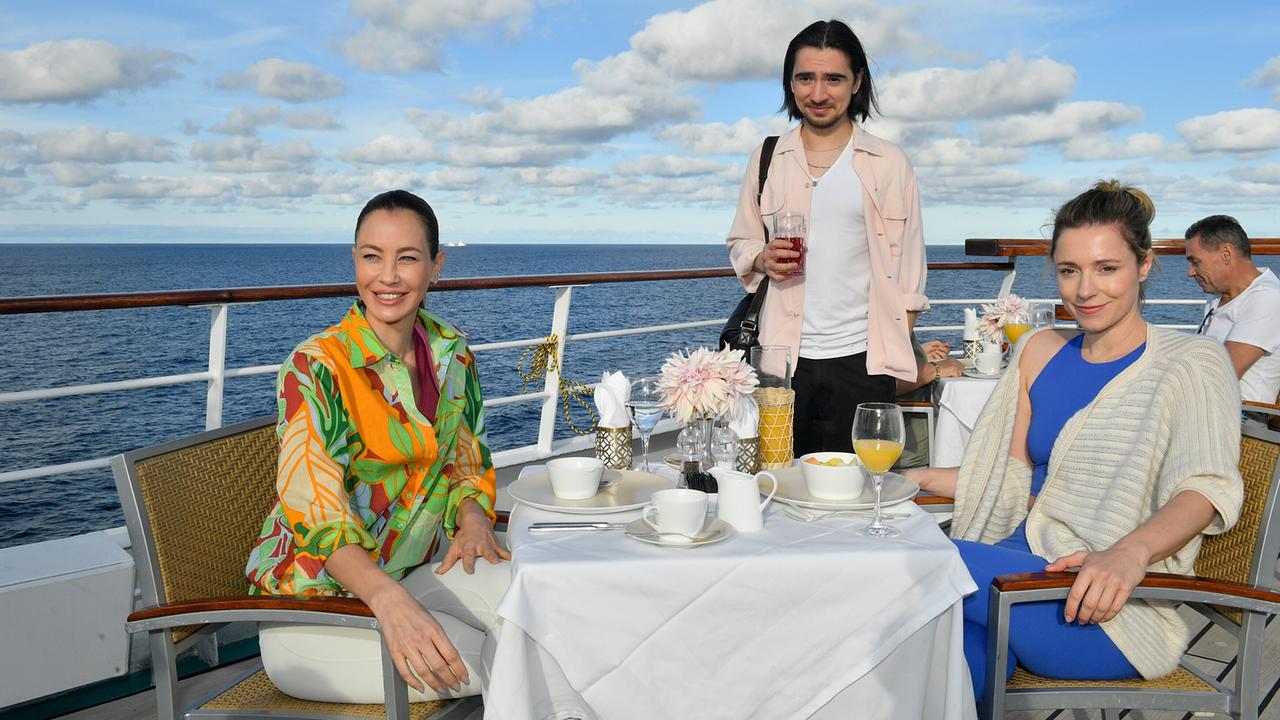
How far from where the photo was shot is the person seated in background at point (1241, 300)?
3.88m

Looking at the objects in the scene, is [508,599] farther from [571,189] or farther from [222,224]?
[222,224]

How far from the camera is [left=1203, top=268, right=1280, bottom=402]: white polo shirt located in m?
3.88

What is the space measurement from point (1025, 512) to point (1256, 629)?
1.57ft

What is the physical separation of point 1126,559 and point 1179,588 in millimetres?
99

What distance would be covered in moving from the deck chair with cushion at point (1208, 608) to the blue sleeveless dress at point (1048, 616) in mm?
33

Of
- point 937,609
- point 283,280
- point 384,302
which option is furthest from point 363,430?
point 283,280

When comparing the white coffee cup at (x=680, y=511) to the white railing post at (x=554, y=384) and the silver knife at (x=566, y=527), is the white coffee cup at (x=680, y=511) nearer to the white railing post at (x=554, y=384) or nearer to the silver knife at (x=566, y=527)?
the silver knife at (x=566, y=527)

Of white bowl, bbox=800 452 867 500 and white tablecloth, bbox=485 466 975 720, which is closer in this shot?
white tablecloth, bbox=485 466 975 720

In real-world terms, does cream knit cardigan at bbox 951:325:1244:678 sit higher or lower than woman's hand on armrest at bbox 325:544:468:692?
higher

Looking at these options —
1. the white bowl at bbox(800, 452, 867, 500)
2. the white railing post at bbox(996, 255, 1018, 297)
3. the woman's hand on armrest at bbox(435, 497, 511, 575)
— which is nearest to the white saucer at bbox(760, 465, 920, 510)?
the white bowl at bbox(800, 452, 867, 500)

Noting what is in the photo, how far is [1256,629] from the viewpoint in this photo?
1556mm

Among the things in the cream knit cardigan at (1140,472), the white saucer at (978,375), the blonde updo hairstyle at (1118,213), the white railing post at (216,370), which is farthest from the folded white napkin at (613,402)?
the white saucer at (978,375)

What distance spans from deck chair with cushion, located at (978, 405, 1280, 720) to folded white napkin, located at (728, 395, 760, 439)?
56 cm

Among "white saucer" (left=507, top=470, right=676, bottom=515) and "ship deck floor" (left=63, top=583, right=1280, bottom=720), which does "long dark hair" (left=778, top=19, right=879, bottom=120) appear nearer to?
"white saucer" (left=507, top=470, right=676, bottom=515)
